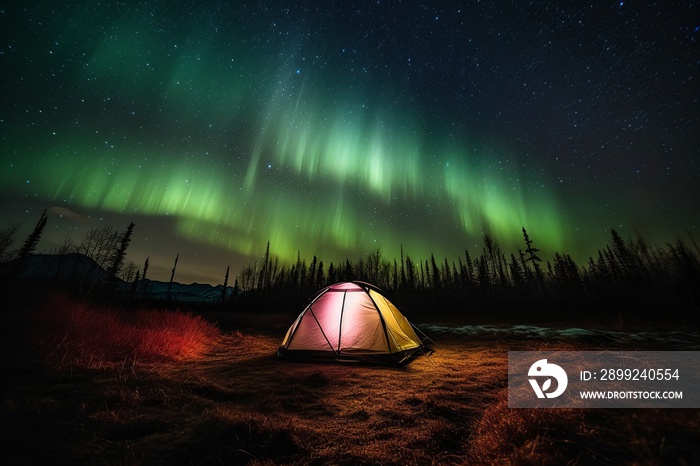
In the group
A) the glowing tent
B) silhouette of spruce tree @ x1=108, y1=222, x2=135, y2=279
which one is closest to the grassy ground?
the glowing tent

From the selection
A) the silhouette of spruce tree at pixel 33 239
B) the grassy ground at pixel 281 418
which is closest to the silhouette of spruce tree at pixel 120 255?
the silhouette of spruce tree at pixel 33 239

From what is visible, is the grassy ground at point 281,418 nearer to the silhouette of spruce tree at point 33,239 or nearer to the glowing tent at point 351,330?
the glowing tent at point 351,330

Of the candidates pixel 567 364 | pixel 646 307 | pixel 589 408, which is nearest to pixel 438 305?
pixel 646 307

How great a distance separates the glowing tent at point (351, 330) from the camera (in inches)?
336

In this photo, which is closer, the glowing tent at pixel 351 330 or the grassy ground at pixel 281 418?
the grassy ground at pixel 281 418
